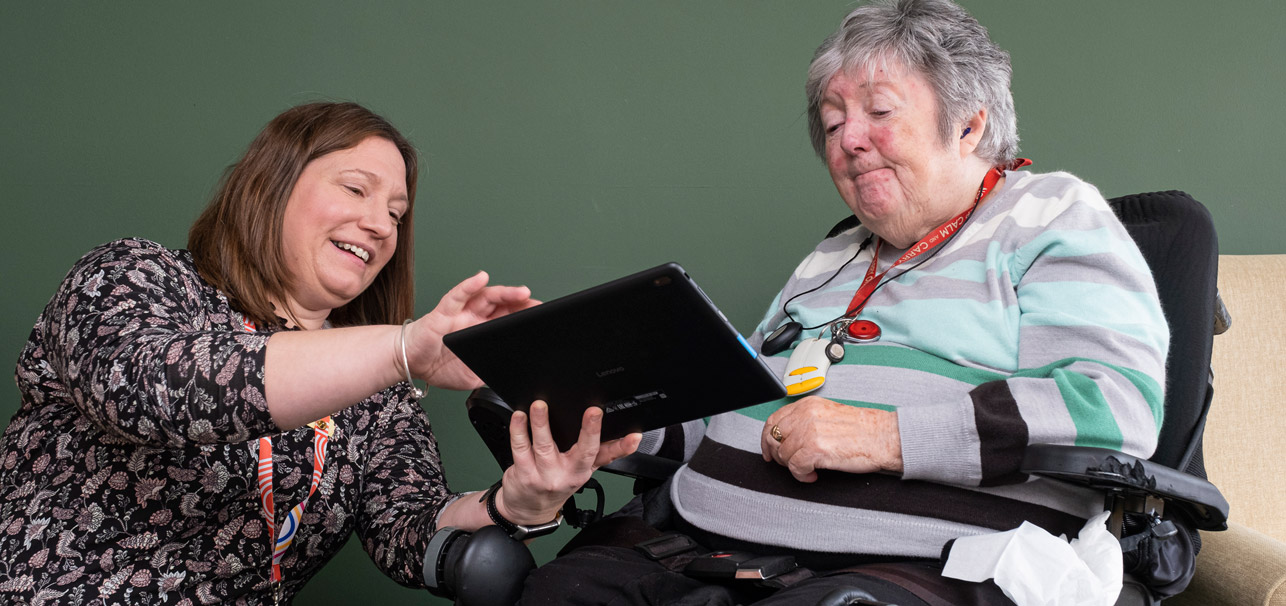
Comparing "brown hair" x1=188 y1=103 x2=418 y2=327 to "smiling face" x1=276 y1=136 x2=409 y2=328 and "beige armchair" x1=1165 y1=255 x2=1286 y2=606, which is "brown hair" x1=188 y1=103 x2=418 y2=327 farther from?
"beige armchair" x1=1165 y1=255 x2=1286 y2=606

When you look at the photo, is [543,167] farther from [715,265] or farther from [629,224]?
[715,265]

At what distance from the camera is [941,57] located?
4.92ft

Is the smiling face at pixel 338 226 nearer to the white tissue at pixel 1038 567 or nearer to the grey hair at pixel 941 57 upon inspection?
the grey hair at pixel 941 57

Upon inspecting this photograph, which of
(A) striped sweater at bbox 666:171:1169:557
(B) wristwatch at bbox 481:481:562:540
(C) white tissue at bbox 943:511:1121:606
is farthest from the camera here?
(B) wristwatch at bbox 481:481:562:540

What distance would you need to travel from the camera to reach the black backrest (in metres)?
1.29

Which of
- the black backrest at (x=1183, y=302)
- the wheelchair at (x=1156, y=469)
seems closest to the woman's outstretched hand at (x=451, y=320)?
the wheelchair at (x=1156, y=469)

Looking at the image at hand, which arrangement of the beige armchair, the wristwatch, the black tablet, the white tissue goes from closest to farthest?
1. the black tablet
2. the white tissue
3. the wristwatch
4. the beige armchair

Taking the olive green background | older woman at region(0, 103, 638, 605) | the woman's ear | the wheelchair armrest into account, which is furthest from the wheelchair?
the olive green background

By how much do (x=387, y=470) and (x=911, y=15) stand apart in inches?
45.6

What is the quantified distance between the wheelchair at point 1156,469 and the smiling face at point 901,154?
241 mm

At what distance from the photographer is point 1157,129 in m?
2.25

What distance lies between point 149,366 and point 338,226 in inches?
22.5

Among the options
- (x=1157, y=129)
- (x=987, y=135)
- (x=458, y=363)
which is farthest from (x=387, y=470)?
(x=1157, y=129)

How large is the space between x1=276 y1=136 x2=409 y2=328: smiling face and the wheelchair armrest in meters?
1.07
